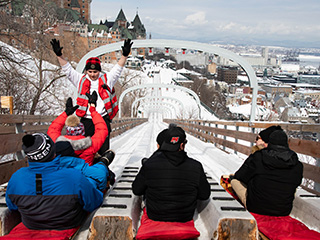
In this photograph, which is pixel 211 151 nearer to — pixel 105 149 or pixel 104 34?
pixel 105 149

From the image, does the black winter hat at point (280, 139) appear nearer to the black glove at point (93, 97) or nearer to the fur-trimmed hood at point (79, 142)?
the fur-trimmed hood at point (79, 142)

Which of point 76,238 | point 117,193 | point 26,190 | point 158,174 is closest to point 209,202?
point 158,174

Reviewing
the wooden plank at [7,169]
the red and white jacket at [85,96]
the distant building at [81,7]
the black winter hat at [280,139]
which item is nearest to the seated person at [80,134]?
the red and white jacket at [85,96]

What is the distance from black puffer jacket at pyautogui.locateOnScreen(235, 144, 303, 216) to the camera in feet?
10.2

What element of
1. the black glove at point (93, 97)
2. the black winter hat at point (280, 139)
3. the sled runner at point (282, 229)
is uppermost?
the black glove at point (93, 97)

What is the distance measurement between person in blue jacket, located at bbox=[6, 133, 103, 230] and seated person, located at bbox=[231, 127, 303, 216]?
1.95 metres

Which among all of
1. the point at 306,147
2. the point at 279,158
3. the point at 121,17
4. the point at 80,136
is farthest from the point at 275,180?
the point at 121,17

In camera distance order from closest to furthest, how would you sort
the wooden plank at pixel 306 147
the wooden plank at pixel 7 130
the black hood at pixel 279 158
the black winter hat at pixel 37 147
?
the black winter hat at pixel 37 147 → the black hood at pixel 279 158 → the wooden plank at pixel 306 147 → the wooden plank at pixel 7 130

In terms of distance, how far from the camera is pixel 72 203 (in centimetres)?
264

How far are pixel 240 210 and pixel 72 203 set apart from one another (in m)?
1.72

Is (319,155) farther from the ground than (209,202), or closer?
farther from the ground

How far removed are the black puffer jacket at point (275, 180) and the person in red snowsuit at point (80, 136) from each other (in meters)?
2.10

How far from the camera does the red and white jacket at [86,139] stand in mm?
3599

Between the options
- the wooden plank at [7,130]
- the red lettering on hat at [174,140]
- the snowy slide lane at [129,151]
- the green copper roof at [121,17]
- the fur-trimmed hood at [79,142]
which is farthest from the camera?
the green copper roof at [121,17]
